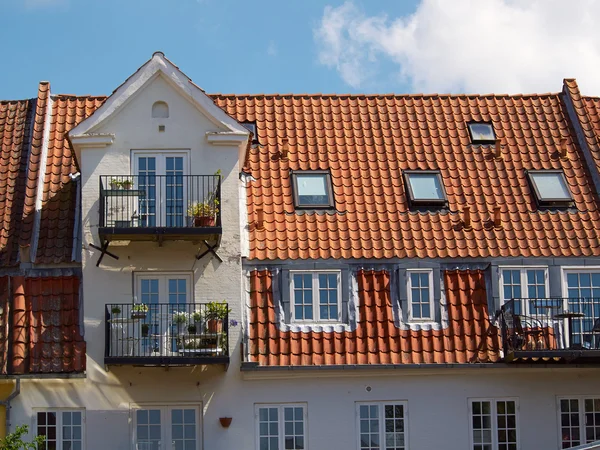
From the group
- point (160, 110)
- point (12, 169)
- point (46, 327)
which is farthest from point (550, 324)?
point (12, 169)

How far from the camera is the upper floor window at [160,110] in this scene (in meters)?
31.5

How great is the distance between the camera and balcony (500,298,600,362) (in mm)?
29328

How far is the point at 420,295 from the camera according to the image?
101 ft

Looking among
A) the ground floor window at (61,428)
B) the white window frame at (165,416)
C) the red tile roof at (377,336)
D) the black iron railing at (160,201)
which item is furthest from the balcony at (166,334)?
the black iron railing at (160,201)

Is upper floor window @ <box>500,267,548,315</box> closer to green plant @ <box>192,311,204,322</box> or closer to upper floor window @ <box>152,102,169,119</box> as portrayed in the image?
green plant @ <box>192,311,204,322</box>

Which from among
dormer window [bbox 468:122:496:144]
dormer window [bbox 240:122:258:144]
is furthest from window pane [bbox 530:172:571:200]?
dormer window [bbox 240:122:258:144]

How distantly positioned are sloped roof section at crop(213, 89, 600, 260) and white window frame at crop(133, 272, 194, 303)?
158 cm

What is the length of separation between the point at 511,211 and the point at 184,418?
9.29 metres

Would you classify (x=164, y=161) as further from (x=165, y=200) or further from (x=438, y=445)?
(x=438, y=445)

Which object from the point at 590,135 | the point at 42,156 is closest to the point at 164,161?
the point at 42,156

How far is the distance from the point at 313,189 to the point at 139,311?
18.1ft

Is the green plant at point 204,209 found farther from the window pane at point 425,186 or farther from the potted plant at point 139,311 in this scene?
the window pane at point 425,186

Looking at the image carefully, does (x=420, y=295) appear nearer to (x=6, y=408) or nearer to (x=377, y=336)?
(x=377, y=336)

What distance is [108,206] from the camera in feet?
99.8
